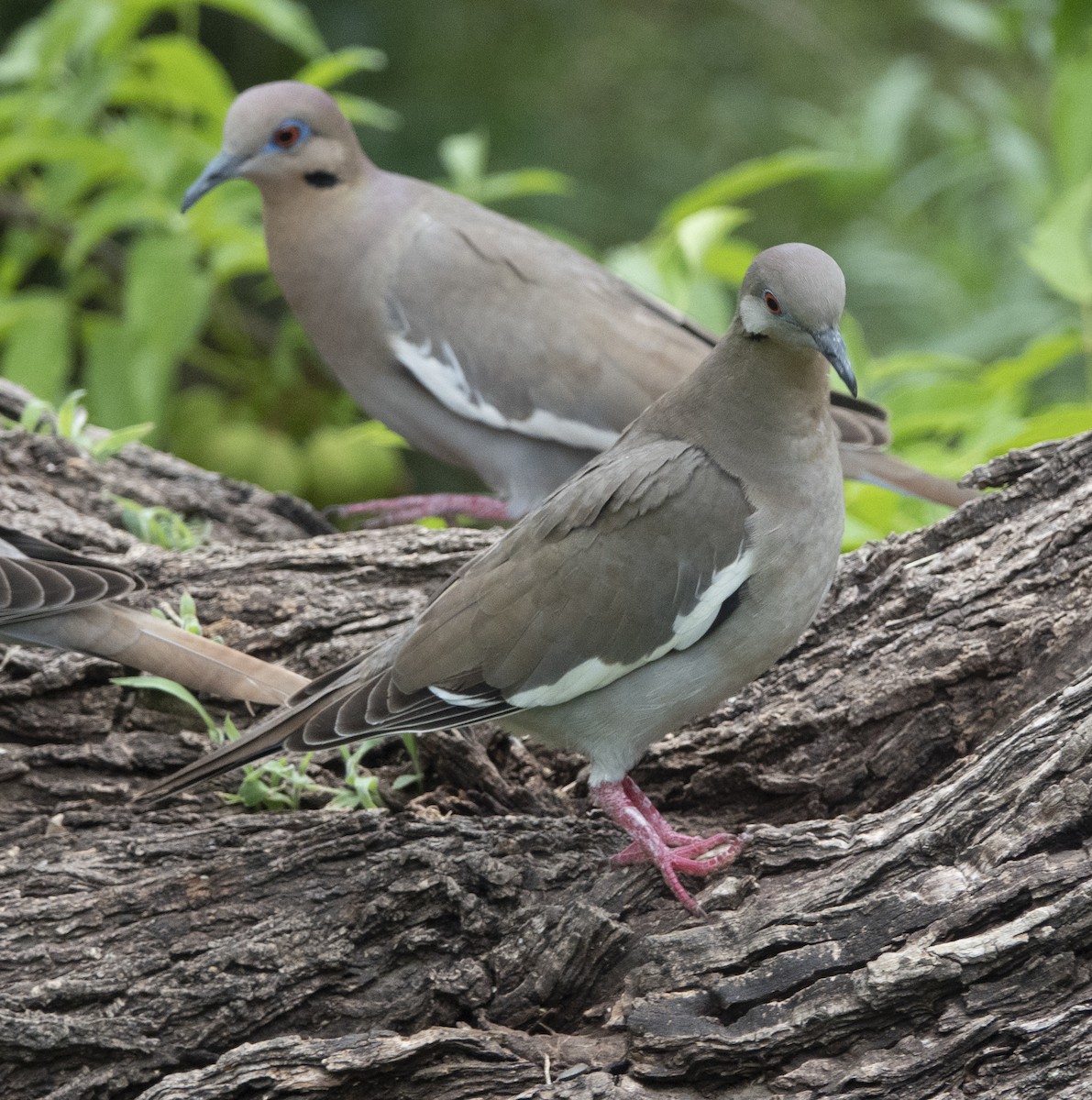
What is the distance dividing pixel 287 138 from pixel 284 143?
0.06 ft

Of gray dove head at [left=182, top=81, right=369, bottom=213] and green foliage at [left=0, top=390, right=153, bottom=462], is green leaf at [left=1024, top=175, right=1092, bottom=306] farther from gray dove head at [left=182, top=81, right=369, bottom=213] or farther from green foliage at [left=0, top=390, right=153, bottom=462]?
green foliage at [left=0, top=390, right=153, bottom=462]

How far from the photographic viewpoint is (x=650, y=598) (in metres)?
2.70

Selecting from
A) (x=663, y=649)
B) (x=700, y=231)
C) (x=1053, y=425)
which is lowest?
(x=663, y=649)

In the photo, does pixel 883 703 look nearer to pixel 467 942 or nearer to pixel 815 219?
pixel 467 942

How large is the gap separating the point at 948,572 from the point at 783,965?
1.08 metres

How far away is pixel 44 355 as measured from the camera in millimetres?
4941

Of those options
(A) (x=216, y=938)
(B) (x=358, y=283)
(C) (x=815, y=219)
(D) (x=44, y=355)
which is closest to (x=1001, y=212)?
(C) (x=815, y=219)

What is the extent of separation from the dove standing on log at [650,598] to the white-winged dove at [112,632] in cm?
28

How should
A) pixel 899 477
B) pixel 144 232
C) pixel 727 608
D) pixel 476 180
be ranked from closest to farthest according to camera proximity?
pixel 727 608 < pixel 899 477 < pixel 476 180 < pixel 144 232

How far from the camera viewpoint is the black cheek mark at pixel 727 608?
2.66 metres

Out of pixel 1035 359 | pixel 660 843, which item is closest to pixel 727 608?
pixel 660 843

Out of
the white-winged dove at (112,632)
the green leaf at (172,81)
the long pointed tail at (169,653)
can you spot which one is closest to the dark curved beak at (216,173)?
the green leaf at (172,81)

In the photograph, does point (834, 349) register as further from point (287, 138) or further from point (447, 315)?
point (287, 138)

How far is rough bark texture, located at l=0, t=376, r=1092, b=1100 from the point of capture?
2.21m
